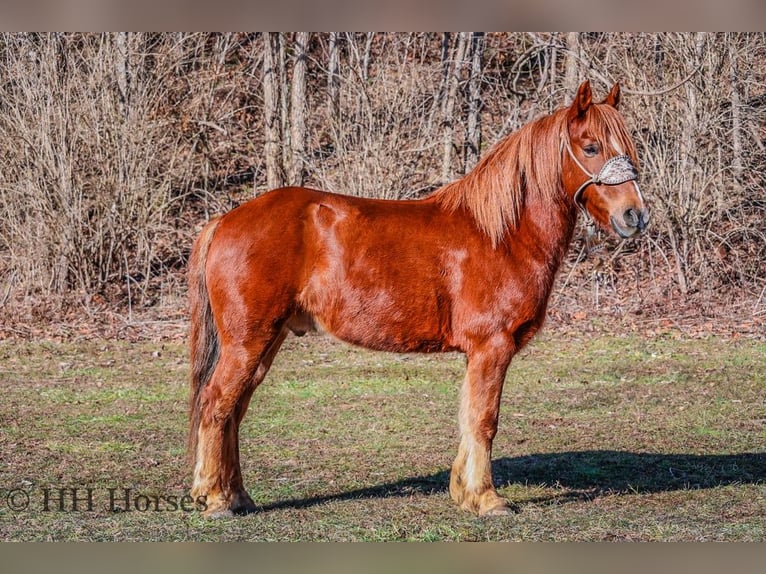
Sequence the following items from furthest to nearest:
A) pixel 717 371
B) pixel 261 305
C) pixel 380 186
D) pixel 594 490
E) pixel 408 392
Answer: pixel 380 186 → pixel 717 371 → pixel 408 392 → pixel 594 490 → pixel 261 305

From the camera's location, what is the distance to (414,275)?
17.7 ft

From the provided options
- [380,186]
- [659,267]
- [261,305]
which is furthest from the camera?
[659,267]

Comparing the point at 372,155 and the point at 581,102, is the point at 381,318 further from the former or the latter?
the point at 372,155

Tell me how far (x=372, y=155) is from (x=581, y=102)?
8.16 m

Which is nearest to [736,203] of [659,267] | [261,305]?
[659,267]

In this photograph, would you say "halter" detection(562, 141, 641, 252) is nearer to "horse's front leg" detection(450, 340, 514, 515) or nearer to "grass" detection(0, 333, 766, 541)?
"horse's front leg" detection(450, 340, 514, 515)

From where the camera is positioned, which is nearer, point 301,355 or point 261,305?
point 261,305

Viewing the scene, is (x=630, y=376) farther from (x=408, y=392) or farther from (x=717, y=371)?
(x=408, y=392)

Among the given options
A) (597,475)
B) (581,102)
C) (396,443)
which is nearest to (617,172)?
(581,102)

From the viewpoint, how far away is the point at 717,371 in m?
9.86

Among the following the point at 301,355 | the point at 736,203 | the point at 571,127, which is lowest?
the point at 301,355

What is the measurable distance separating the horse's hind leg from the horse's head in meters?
2.14

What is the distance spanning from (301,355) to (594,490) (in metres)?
5.80

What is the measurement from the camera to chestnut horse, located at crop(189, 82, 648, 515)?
5.29 meters
